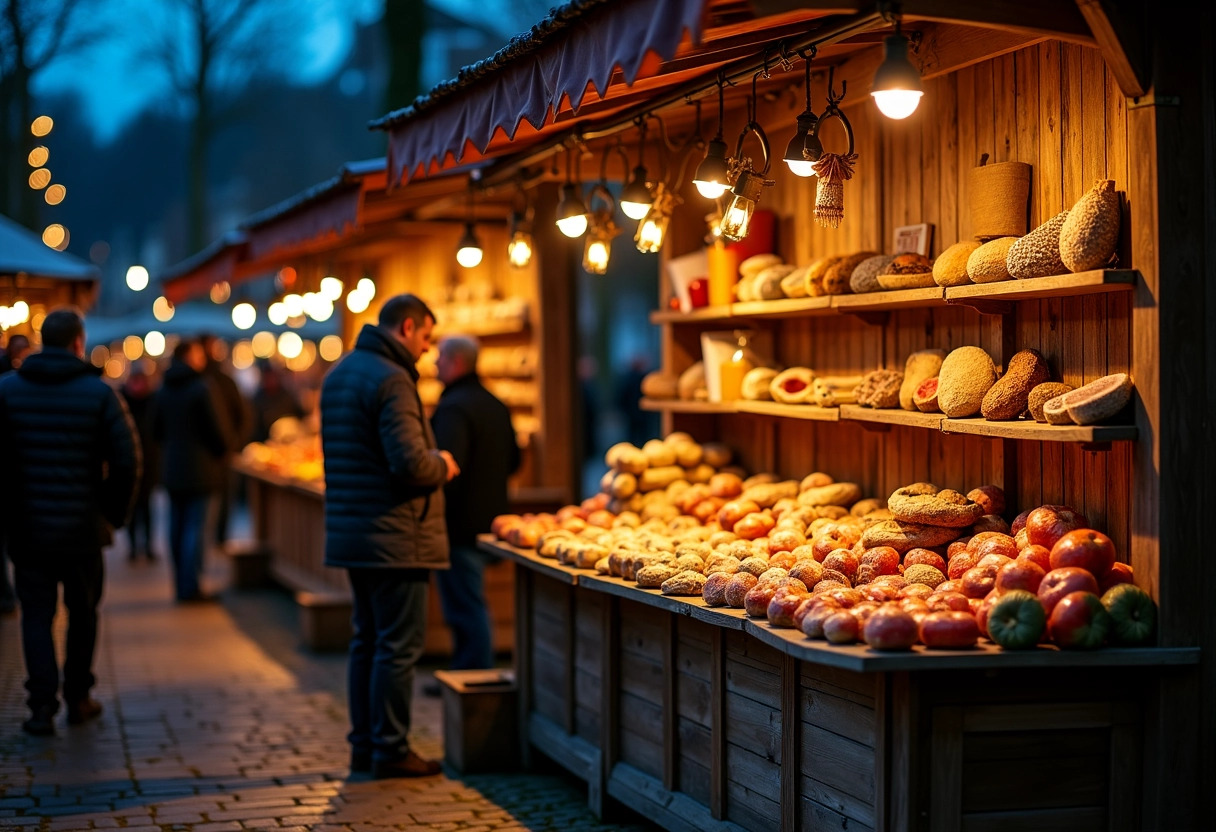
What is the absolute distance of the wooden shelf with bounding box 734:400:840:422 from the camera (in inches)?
231

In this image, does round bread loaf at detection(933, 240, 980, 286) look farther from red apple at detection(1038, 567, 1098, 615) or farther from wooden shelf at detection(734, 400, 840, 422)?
red apple at detection(1038, 567, 1098, 615)

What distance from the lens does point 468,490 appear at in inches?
308

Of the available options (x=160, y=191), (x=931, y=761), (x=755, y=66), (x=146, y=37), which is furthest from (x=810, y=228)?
(x=160, y=191)

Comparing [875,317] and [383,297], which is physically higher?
[383,297]

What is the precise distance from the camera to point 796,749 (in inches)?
189

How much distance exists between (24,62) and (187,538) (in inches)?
451

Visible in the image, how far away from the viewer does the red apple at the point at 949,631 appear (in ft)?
13.7

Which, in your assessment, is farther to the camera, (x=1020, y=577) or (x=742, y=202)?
(x=742, y=202)

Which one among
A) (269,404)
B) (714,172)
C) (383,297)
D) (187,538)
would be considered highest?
(383,297)

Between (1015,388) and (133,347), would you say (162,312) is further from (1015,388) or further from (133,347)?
(1015,388)

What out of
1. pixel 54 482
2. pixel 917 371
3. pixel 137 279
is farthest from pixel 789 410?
pixel 137 279

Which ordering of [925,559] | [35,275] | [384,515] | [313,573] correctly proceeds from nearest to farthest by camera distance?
[925,559], [384,515], [313,573], [35,275]

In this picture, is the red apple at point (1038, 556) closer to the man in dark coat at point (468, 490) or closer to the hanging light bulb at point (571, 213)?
the hanging light bulb at point (571, 213)

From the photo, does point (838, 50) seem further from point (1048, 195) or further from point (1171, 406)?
point (1171, 406)
